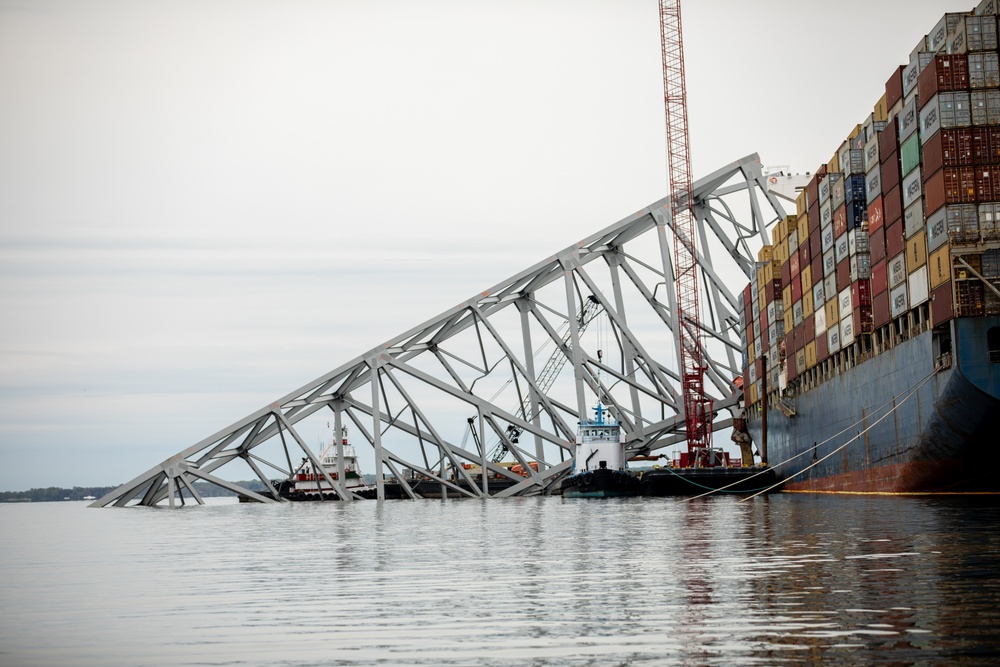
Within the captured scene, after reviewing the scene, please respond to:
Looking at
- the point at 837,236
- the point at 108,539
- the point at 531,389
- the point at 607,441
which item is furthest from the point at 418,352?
the point at 108,539

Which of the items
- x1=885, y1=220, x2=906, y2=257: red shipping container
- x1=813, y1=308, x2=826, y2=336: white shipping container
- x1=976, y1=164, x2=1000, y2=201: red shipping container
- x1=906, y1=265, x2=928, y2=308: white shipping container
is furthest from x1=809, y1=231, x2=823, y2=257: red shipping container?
x1=976, y1=164, x2=1000, y2=201: red shipping container

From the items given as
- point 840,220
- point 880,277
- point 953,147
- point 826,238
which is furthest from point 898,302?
point 826,238

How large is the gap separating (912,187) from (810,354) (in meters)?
20.6

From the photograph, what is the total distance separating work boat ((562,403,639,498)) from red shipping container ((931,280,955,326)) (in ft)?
135

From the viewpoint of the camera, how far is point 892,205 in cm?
4444

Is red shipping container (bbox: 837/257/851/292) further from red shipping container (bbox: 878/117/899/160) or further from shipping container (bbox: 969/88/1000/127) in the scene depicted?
shipping container (bbox: 969/88/1000/127)

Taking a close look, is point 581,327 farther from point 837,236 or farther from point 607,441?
point 837,236

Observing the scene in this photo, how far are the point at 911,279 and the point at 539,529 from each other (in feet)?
57.4

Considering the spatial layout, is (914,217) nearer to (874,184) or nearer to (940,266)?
(940,266)

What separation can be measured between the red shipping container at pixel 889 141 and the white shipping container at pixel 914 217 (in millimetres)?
3179

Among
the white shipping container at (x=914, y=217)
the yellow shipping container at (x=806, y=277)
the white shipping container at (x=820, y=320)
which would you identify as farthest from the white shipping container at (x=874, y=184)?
the yellow shipping container at (x=806, y=277)

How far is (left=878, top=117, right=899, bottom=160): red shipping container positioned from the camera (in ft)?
146

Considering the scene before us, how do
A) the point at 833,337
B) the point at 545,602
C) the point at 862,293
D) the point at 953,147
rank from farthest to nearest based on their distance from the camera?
the point at 833,337 → the point at 862,293 → the point at 953,147 → the point at 545,602

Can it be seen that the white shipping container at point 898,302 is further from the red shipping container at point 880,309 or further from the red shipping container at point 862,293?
the red shipping container at point 862,293
